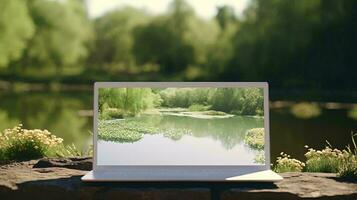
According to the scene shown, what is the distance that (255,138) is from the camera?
2.89 m

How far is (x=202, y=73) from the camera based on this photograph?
93.7 feet

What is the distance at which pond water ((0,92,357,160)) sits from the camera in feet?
35.7

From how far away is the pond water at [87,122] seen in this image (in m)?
10.9

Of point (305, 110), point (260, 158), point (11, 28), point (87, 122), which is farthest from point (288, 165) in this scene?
point (11, 28)

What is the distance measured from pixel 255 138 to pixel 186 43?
27.2 meters

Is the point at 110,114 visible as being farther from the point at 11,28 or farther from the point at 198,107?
the point at 11,28

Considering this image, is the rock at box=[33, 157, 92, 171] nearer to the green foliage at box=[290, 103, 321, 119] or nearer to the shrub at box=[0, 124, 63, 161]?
the shrub at box=[0, 124, 63, 161]

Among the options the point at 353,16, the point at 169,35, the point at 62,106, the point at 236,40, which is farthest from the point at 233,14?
the point at 62,106

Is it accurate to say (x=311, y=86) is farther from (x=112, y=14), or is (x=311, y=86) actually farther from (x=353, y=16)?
(x=112, y=14)

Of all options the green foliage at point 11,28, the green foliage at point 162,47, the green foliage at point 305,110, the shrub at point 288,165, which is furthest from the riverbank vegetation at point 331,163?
the green foliage at point 162,47

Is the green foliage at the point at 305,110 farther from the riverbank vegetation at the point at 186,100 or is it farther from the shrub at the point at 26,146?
the riverbank vegetation at the point at 186,100

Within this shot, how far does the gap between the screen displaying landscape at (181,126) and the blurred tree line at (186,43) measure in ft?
62.1

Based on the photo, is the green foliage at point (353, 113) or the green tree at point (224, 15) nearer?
the green foliage at point (353, 113)

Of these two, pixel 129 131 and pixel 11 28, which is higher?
pixel 11 28
